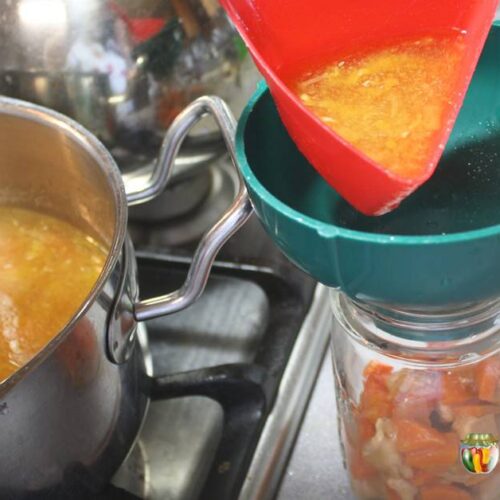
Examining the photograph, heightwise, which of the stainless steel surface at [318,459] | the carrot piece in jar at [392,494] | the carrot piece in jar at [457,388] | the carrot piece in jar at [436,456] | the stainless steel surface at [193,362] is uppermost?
the carrot piece in jar at [457,388]

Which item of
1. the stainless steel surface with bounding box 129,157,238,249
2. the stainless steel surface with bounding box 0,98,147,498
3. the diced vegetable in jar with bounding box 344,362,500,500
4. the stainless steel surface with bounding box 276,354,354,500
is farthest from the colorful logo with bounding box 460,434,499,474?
the stainless steel surface with bounding box 129,157,238,249

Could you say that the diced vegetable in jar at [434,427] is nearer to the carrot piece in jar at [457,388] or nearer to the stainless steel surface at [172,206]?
the carrot piece in jar at [457,388]

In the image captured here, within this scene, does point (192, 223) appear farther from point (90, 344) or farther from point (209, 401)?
point (90, 344)

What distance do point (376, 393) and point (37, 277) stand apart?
29 cm

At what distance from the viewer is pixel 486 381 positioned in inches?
20.6

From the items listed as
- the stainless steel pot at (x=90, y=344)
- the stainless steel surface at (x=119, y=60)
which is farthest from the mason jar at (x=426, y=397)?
the stainless steel surface at (x=119, y=60)

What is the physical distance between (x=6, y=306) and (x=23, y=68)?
195 mm

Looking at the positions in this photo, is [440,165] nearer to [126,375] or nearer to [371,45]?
[371,45]

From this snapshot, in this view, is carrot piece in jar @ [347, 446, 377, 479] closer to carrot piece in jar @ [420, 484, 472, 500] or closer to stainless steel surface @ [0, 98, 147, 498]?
carrot piece in jar @ [420, 484, 472, 500]

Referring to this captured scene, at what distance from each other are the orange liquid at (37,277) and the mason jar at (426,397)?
0.68ft

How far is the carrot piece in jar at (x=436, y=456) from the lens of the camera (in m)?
0.52

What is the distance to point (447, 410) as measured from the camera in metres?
0.52

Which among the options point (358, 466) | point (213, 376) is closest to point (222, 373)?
point (213, 376)

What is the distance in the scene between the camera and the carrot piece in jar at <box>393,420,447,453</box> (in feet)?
1.72
